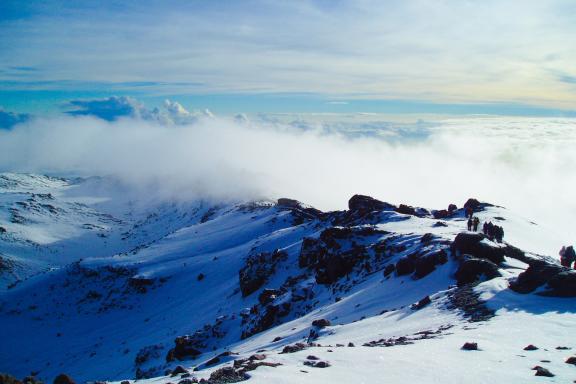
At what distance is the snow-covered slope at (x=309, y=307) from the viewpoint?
1852 centimetres

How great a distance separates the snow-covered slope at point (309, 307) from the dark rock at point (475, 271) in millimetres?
104

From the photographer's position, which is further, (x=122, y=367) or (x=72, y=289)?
(x=72, y=289)

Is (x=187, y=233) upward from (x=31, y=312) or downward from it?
upward

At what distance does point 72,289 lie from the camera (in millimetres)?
104438

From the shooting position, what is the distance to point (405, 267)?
4062 cm

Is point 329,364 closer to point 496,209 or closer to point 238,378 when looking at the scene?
point 238,378

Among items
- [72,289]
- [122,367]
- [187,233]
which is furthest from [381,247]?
[187,233]

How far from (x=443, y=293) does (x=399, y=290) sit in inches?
270

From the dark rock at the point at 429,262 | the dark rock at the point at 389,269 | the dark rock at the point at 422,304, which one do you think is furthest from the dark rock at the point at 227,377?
the dark rock at the point at 389,269

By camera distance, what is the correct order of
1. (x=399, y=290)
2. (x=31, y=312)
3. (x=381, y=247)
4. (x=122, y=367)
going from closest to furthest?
(x=399, y=290) < (x=381, y=247) < (x=122, y=367) < (x=31, y=312)

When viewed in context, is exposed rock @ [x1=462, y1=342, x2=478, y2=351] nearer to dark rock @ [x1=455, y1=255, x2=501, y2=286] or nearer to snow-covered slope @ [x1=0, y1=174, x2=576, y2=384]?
snow-covered slope @ [x1=0, y1=174, x2=576, y2=384]

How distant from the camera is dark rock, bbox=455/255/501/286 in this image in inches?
1277

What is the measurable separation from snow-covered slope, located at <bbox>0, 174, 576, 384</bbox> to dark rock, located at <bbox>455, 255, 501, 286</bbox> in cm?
10

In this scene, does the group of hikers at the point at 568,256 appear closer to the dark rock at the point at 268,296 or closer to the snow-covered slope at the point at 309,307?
the snow-covered slope at the point at 309,307
